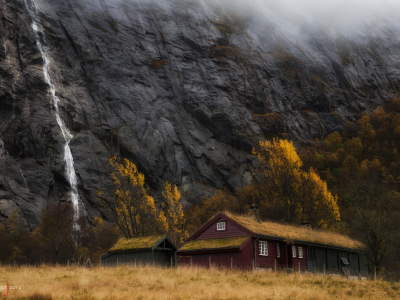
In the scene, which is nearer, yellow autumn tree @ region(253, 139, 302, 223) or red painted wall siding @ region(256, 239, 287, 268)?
red painted wall siding @ region(256, 239, 287, 268)

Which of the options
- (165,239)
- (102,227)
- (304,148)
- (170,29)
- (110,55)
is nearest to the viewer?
(165,239)

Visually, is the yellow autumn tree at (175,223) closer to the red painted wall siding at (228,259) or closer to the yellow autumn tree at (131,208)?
the yellow autumn tree at (131,208)

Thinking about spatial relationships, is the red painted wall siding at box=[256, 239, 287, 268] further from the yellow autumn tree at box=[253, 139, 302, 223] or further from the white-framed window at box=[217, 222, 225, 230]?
the yellow autumn tree at box=[253, 139, 302, 223]

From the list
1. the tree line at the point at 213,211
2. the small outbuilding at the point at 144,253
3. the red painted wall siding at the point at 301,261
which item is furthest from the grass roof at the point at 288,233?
the small outbuilding at the point at 144,253

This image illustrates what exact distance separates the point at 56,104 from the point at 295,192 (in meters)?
44.1

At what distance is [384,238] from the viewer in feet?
96.3

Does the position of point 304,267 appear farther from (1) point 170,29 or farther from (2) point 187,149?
(1) point 170,29

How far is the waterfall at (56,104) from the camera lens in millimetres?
57475

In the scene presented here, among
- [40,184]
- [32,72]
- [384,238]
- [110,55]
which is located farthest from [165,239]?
[110,55]

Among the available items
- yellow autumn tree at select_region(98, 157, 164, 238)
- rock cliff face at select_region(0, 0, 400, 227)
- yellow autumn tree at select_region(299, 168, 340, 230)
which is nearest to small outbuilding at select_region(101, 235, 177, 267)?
yellow autumn tree at select_region(98, 157, 164, 238)

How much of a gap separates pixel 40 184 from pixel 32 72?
22098mm

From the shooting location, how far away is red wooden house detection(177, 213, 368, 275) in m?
29.7

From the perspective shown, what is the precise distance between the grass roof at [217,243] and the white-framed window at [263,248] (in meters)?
1.55

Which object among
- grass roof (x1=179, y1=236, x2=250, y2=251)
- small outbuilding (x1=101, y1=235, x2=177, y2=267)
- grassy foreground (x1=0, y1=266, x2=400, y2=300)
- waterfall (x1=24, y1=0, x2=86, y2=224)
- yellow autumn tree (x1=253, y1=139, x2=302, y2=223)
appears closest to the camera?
grassy foreground (x1=0, y1=266, x2=400, y2=300)
